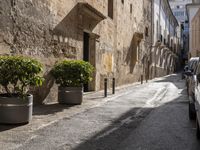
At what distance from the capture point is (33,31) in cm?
1073

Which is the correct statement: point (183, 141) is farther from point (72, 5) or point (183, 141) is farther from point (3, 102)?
point (72, 5)

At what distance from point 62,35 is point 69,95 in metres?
2.51

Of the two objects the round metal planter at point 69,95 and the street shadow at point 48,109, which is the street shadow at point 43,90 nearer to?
the street shadow at point 48,109

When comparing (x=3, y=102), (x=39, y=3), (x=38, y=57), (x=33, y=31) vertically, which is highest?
(x=39, y=3)

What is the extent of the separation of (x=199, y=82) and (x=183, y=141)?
43.0 inches

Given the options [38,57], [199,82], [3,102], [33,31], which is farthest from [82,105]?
[199,82]

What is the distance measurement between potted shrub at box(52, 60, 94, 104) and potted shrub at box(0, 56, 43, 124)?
3233 mm

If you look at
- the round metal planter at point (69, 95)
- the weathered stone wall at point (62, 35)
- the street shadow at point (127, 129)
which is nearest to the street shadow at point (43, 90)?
the weathered stone wall at point (62, 35)

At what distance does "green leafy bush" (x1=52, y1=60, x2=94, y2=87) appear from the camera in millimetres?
11203

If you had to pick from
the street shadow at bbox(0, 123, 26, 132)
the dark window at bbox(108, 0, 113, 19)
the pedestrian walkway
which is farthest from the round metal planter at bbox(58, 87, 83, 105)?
the dark window at bbox(108, 0, 113, 19)

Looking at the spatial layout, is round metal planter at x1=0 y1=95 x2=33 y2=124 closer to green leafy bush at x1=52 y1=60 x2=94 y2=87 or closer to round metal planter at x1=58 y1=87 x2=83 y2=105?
green leafy bush at x1=52 y1=60 x2=94 y2=87

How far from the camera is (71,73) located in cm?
1119

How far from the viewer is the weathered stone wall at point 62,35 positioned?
9734 mm

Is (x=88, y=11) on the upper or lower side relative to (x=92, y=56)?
upper
